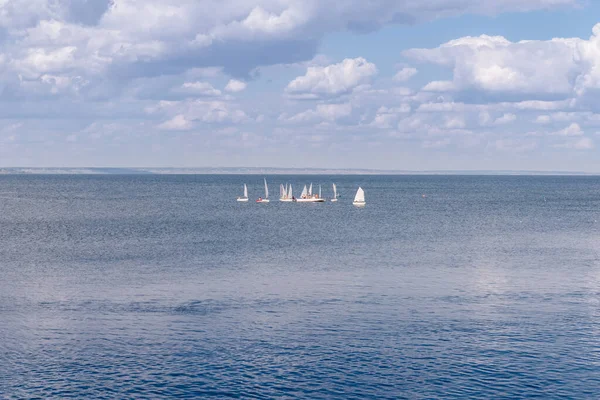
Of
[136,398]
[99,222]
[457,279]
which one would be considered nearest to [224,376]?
[136,398]

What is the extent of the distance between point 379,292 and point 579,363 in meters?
28.4

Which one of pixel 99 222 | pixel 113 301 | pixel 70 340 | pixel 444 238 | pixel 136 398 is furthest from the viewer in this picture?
Result: pixel 99 222

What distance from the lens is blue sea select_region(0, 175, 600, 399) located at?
5091cm

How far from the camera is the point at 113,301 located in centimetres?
7494

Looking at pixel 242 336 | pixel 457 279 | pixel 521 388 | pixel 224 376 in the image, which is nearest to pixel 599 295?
pixel 457 279

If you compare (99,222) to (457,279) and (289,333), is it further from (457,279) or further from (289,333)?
(289,333)

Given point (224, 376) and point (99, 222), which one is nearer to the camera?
point (224, 376)

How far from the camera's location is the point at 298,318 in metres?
68.1

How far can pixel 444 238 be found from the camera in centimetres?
13562

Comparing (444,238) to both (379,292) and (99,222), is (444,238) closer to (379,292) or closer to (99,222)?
(379,292)

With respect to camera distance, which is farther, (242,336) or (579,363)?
(242,336)

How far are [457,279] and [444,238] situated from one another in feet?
153

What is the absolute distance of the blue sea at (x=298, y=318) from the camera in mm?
50906

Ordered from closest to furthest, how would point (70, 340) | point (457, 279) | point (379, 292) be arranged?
point (70, 340) < point (379, 292) < point (457, 279)
